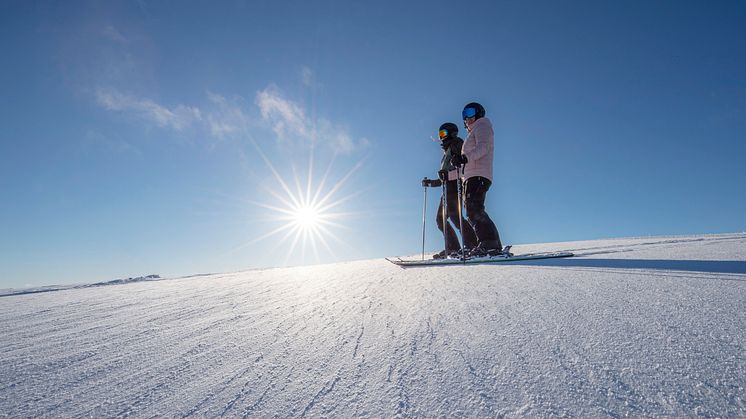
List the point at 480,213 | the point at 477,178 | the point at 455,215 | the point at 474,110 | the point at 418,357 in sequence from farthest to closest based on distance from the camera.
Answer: the point at 455,215 < the point at 474,110 < the point at 477,178 < the point at 480,213 < the point at 418,357

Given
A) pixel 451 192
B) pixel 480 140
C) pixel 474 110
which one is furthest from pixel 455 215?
pixel 474 110

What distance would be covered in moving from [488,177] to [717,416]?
14.8ft

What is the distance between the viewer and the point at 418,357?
952 millimetres

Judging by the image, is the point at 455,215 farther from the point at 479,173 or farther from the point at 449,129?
→ the point at 449,129

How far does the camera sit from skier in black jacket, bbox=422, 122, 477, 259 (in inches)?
215

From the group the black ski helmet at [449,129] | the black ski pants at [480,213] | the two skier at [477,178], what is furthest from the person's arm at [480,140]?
the black ski helmet at [449,129]

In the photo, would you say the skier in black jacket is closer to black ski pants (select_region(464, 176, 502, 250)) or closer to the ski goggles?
black ski pants (select_region(464, 176, 502, 250))

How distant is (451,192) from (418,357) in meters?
5.01

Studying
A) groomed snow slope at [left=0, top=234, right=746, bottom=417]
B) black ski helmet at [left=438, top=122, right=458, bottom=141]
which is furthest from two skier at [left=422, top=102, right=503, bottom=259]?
groomed snow slope at [left=0, top=234, right=746, bottom=417]

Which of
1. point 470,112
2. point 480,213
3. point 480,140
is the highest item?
point 470,112

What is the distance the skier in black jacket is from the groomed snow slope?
12.0 feet

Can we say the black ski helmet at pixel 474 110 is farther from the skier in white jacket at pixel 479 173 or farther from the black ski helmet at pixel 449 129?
the black ski helmet at pixel 449 129

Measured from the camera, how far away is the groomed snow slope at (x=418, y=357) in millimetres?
700

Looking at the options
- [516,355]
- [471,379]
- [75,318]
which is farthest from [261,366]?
[75,318]
